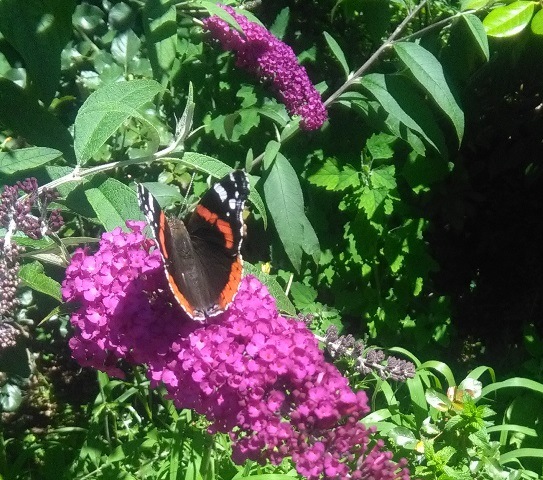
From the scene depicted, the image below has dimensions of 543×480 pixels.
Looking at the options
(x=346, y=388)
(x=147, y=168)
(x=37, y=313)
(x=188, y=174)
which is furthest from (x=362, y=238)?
(x=37, y=313)

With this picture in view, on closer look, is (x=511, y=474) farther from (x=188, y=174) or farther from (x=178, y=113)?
(x=178, y=113)

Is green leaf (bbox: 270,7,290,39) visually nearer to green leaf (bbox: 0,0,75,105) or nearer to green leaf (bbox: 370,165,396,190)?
green leaf (bbox: 370,165,396,190)

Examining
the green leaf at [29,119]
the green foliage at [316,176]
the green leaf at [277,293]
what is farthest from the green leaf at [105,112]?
the green leaf at [277,293]

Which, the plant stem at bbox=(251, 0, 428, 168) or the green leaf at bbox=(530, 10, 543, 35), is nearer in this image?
the green leaf at bbox=(530, 10, 543, 35)

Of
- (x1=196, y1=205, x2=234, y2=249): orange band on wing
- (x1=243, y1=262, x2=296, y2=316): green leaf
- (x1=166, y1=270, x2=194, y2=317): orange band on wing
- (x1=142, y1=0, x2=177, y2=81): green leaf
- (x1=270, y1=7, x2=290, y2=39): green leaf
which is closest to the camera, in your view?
(x1=166, y1=270, x2=194, y2=317): orange band on wing

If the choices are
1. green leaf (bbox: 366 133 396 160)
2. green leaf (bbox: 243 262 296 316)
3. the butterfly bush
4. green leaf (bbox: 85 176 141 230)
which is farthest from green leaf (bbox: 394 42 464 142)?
green leaf (bbox: 85 176 141 230)

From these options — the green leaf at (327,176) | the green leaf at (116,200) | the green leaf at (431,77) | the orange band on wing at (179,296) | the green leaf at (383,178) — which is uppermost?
the green leaf at (431,77)

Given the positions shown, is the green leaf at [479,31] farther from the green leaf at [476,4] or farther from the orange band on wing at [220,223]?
the orange band on wing at [220,223]
